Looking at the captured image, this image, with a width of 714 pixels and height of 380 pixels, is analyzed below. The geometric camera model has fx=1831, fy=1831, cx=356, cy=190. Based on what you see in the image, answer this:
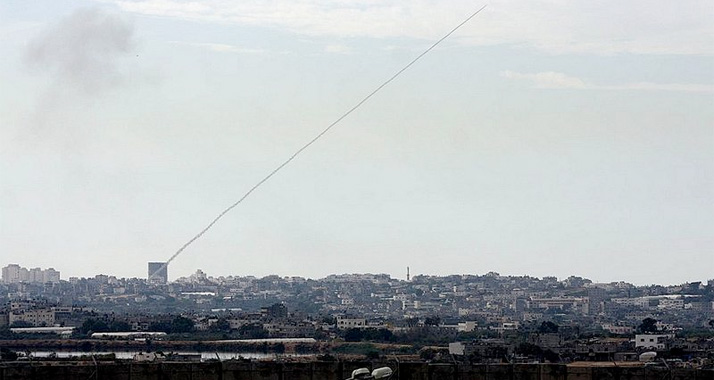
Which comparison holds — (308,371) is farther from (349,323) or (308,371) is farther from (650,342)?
(349,323)

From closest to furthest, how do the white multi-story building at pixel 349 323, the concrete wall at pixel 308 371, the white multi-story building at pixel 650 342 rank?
the concrete wall at pixel 308 371
the white multi-story building at pixel 650 342
the white multi-story building at pixel 349 323

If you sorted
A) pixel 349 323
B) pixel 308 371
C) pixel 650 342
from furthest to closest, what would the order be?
pixel 349 323 < pixel 650 342 < pixel 308 371

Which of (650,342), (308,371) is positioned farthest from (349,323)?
(308,371)

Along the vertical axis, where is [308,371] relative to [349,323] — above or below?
below

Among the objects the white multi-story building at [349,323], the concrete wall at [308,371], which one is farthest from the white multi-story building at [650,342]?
the concrete wall at [308,371]

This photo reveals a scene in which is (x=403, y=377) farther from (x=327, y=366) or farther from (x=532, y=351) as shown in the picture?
(x=532, y=351)

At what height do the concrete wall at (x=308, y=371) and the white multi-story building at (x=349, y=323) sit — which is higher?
the white multi-story building at (x=349, y=323)

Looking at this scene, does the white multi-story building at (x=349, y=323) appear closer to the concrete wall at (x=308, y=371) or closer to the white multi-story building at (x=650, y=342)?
the white multi-story building at (x=650, y=342)

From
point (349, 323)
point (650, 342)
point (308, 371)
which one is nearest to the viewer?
point (308, 371)

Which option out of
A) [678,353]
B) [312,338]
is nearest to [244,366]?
[678,353]
